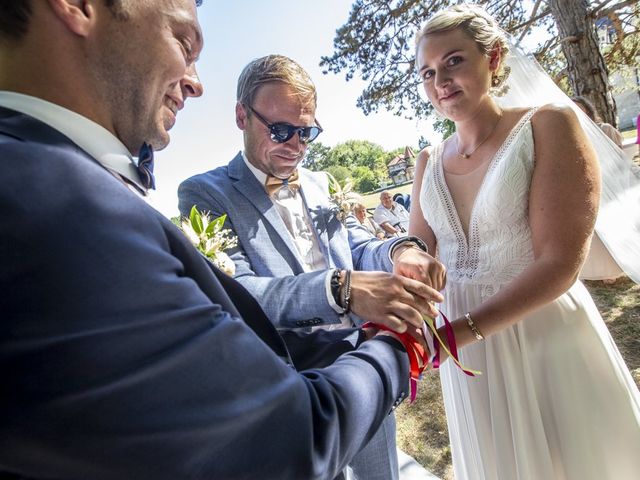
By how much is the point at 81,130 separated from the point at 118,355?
0.62m

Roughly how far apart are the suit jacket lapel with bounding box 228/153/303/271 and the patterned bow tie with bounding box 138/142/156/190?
76 centimetres

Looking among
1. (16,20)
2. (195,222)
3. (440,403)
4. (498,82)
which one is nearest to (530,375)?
(498,82)

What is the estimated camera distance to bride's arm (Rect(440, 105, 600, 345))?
1.58 metres

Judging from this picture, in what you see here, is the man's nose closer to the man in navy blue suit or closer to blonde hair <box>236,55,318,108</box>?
the man in navy blue suit

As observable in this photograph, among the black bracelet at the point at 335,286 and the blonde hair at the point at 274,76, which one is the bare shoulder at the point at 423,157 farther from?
the black bracelet at the point at 335,286

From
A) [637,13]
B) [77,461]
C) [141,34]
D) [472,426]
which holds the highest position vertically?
[637,13]

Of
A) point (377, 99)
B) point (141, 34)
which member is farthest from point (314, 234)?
point (377, 99)

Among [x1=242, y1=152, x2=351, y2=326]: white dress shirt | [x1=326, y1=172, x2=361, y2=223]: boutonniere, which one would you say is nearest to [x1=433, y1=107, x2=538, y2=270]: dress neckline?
[x1=326, y1=172, x2=361, y2=223]: boutonniere

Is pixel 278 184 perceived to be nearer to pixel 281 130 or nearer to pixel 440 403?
pixel 281 130

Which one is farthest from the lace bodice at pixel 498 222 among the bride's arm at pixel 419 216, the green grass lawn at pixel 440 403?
the green grass lawn at pixel 440 403

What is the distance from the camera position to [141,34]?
93cm

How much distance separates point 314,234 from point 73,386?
167 cm

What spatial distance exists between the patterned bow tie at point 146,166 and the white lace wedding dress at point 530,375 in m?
1.61

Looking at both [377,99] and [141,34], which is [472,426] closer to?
[141,34]
